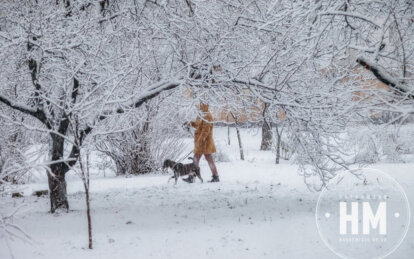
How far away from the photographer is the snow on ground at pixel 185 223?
416 centimetres

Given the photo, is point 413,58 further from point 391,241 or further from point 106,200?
point 106,200

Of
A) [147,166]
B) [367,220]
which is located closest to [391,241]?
[367,220]

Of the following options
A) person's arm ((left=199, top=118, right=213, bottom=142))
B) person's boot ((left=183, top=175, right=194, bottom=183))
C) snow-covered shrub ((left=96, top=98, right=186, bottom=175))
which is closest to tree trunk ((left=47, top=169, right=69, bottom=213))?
person's boot ((left=183, top=175, right=194, bottom=183))

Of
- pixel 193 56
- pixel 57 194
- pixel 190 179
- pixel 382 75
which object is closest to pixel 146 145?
pixel 190 179

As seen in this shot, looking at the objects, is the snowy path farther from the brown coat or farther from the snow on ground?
the brown coat

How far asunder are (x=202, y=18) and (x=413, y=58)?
8.82 feet

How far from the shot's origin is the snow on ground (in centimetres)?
416

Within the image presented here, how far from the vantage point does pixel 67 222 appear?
5121 millimetres

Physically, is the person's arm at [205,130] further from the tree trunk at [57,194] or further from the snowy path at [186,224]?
the tree trunk at [57,194]

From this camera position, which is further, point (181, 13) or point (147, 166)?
point (147, 166)

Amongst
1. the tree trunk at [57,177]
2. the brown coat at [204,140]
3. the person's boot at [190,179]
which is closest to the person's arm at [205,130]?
the brown coat at [204,140]

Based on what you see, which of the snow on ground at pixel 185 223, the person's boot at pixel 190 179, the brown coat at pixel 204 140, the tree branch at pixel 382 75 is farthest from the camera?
the person's boot at pixel 190 179

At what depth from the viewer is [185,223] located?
17.0ft

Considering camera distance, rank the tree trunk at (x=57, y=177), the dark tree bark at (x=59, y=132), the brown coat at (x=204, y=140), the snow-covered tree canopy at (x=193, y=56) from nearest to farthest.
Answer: the snow-covered tree canopy at (x=193, y=56) < the dark tree bark at (x=59, y=132) < the tree trunk at (x=57, y=177) < the brown coat at (x=204, y=140)
